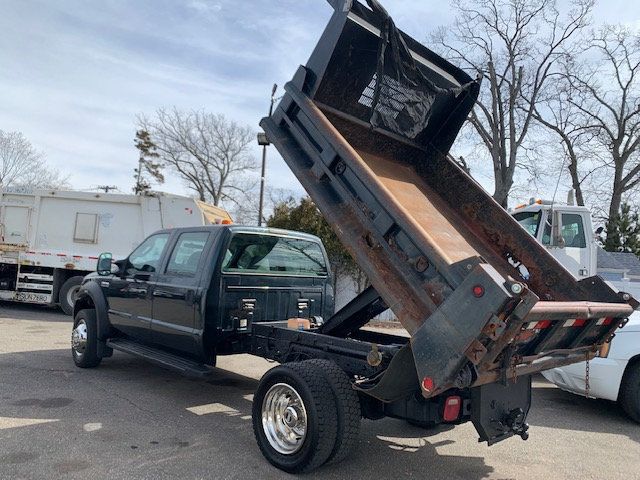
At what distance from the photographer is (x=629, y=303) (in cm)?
409

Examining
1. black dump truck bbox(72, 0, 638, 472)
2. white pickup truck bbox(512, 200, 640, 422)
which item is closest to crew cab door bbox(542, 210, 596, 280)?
white pickup truck bbox(512, 200, 640, 422)

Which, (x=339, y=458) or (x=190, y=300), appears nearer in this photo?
(x=339, y=458)

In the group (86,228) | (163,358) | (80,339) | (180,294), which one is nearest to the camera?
(180,294)

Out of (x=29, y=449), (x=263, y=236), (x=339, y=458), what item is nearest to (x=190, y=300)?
(x=263, y=236)

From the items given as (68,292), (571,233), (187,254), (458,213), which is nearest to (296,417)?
(458,213)

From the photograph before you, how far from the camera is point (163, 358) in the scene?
18.7 ft

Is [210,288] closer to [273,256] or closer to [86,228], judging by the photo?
[273,256]

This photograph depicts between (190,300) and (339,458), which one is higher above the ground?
(190,300)

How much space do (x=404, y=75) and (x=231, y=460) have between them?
11.5 feet

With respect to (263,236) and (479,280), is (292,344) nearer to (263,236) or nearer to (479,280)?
(263,236)

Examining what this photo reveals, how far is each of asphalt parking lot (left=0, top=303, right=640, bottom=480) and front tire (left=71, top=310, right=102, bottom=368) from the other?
0.51 ft

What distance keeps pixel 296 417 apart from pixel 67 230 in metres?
11.0

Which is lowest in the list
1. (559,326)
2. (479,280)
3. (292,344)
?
(292,344)

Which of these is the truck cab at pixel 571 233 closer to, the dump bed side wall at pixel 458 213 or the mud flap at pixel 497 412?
the dump bed side wall at pixel 458 213
